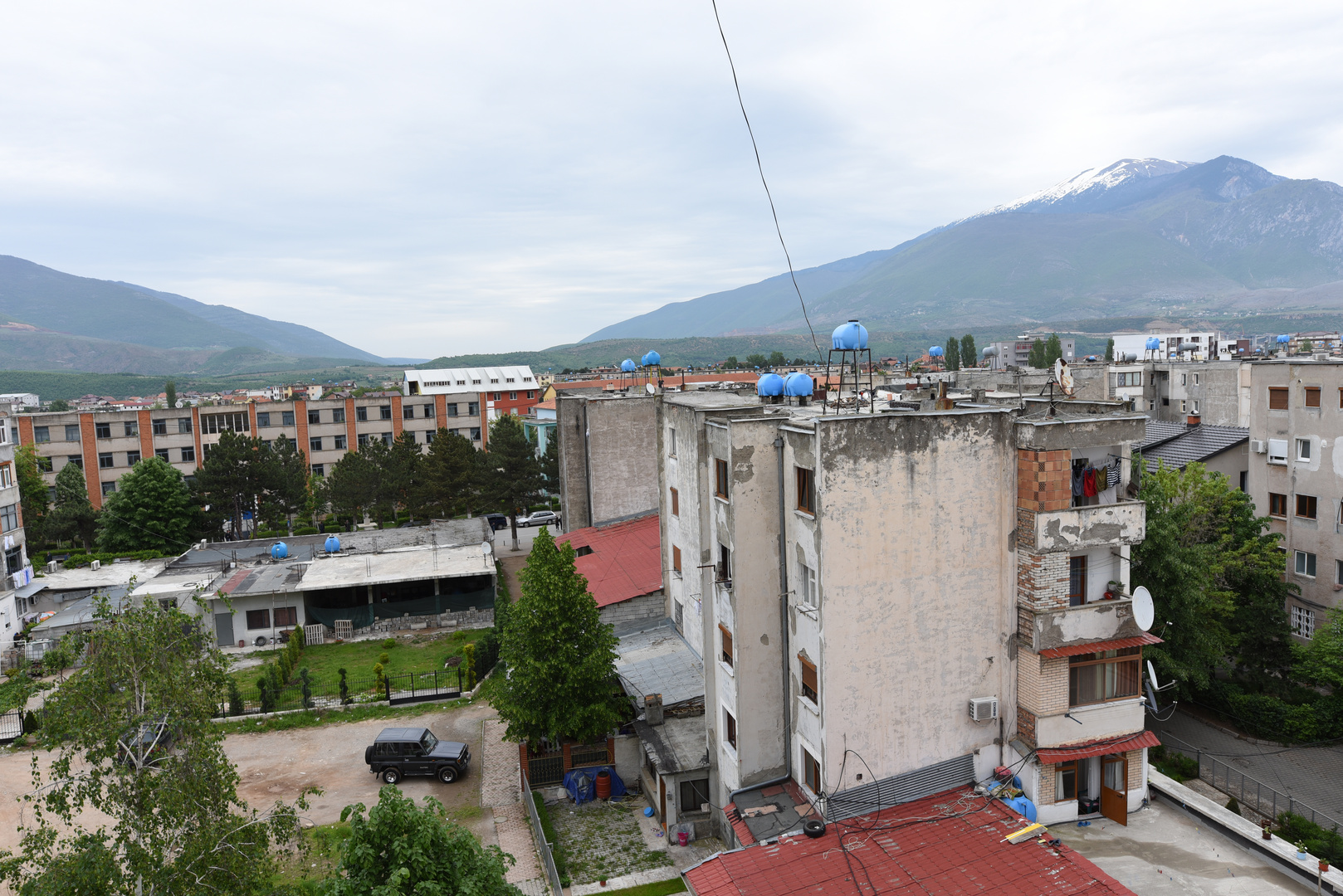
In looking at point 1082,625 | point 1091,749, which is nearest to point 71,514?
point 1082,625

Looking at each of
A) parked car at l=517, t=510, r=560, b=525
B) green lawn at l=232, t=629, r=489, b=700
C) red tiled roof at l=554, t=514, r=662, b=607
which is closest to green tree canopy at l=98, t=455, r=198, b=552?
green lawn at l=232, t=629, r=489, b=700


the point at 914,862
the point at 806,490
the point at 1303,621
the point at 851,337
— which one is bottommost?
the point at 1303,621

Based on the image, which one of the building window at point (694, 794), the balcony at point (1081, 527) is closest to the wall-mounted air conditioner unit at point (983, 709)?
the balcony at point (1081, 527)

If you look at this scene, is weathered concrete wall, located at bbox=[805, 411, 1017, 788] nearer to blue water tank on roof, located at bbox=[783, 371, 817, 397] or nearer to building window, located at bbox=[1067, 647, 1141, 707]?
building window, located at bbox=[1067, 647, 1141, 707]

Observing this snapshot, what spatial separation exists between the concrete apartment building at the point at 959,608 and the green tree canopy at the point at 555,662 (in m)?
6.53

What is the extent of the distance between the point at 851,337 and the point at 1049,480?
628 centimetres

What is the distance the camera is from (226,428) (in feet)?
252

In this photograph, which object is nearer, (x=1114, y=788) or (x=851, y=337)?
(x=1114, y=788)

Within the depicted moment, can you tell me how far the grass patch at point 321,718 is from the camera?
3288 cm

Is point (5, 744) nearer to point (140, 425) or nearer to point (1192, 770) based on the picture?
point (1192, 770)

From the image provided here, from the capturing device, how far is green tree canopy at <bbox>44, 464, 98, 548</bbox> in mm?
63031

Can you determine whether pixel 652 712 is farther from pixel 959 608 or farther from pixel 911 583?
pixel 959 608

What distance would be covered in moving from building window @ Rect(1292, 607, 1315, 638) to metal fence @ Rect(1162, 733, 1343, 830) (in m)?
12.6

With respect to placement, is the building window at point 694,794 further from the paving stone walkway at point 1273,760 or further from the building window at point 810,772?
the paving stone walkway at point 1273,760
